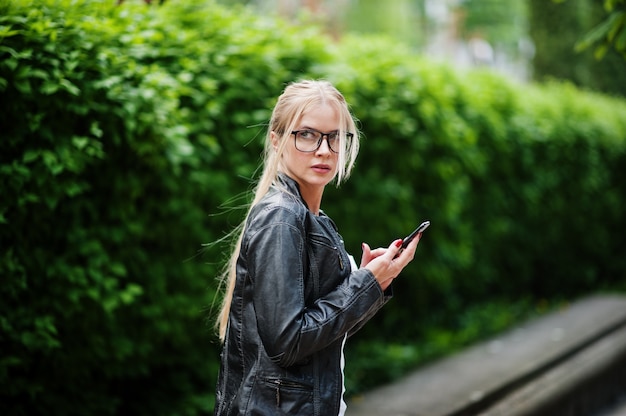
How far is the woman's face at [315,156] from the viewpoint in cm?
224

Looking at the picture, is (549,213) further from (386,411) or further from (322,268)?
(322,268)

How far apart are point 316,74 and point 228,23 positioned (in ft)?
2.51

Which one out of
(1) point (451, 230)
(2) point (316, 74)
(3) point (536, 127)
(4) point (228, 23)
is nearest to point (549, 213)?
(3) point (536, 127)

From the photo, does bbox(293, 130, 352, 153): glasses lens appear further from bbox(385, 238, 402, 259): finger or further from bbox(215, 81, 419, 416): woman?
bbox(385, 238, 402, 259): finger

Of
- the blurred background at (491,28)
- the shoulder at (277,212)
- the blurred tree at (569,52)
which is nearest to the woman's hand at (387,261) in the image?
the shoulder at (277,212)

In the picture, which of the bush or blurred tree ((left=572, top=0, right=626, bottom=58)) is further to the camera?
blurred tree ((left=572, top=0, right=626, bottom=58))

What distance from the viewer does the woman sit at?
6.75ft

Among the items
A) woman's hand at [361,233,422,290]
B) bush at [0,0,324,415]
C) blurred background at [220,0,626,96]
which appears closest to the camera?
woman's hand at [361,233,422,290]

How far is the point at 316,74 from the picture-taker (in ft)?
16.8

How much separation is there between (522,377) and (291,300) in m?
3.72

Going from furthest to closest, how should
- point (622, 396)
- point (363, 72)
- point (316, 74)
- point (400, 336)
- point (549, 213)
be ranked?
point (549, 213) < point (400, 336) < point (622, 396) < point (363, 72) < point (316, 74)

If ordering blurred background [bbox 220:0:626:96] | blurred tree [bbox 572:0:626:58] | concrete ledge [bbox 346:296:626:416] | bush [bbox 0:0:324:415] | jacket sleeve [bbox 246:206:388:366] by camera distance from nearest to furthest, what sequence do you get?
jacket sleeve [bbox 246:206:388:366] → bush [bbox 0:0:324:415] → blurred tree [bbox 572:0:626:58] → concrete ledge [bbox 346:296:626:416] → blurred background [bbox 220:0:626:96]

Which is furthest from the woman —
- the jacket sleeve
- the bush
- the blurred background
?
the blurred background

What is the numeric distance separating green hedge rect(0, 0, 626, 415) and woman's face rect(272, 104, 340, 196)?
98cm
